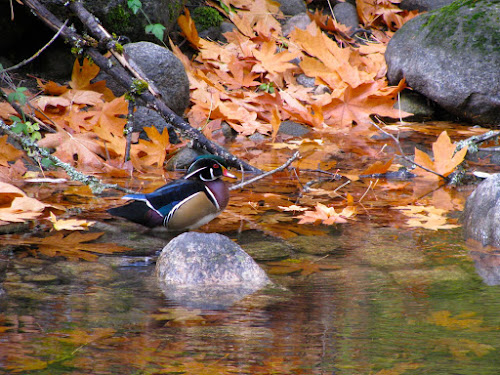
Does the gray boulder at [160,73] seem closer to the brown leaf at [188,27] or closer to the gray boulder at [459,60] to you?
the brown leaf at [188,27]

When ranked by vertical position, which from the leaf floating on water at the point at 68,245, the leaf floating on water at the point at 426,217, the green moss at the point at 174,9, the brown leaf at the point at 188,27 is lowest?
the leaf floating on water at the point at 426,217

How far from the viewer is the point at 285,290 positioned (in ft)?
9.18

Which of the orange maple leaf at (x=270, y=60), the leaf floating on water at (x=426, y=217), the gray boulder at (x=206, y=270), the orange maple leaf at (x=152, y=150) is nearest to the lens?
the gray boulder at (x=206, y=270)

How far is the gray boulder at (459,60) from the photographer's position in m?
6.95

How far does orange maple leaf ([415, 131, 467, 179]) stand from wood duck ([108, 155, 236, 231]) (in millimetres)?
1697

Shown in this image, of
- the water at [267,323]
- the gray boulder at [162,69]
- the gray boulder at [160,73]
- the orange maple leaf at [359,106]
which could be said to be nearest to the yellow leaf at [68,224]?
the water at [267,323]

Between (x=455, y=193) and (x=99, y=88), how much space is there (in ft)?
11.0

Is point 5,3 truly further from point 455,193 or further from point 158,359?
point 158,359

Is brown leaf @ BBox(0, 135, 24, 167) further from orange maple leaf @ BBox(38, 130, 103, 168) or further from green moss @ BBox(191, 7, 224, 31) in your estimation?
green moss @ BBox(191, 7, 224, 31)

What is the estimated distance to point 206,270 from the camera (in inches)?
112

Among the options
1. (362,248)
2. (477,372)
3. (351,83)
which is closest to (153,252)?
(362,248)

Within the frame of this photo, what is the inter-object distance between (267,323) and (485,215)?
170 centimetres

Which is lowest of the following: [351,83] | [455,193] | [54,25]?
[455,193]

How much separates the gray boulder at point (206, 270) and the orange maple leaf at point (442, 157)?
7.14 ft
